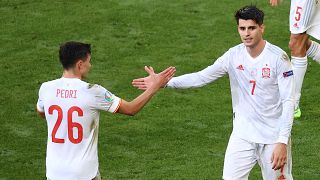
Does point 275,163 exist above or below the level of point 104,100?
below

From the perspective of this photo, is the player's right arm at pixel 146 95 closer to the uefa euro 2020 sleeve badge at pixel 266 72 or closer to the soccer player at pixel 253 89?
the soccer player at pixel 253 89

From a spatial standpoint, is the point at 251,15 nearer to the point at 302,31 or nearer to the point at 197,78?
the point at 197,78

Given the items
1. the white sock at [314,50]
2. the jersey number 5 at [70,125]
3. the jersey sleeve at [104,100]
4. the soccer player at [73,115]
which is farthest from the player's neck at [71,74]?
the white sock at [314,50]

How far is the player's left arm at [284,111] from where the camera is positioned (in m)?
8.56

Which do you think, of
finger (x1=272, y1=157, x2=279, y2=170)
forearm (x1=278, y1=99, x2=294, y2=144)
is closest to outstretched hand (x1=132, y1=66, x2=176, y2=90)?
forearm (x1=278, y1=99, x2=294, y2=144)

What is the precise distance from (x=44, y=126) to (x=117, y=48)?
3223 millimetres

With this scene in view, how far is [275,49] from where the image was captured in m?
8.91

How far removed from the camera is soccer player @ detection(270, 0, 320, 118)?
11.6 m

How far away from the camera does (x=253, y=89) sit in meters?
8.98

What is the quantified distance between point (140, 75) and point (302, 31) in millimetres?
3611

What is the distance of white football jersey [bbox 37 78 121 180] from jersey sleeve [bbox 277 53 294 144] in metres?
1.69

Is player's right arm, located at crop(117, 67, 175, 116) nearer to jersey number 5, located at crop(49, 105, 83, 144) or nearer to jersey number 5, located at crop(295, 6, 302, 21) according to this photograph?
jersey number 5, located at crop(49, 105, 83, 144)

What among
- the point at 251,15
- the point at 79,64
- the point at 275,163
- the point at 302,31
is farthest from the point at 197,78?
the point at 302,31

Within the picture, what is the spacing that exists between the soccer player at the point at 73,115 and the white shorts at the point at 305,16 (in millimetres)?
4186
